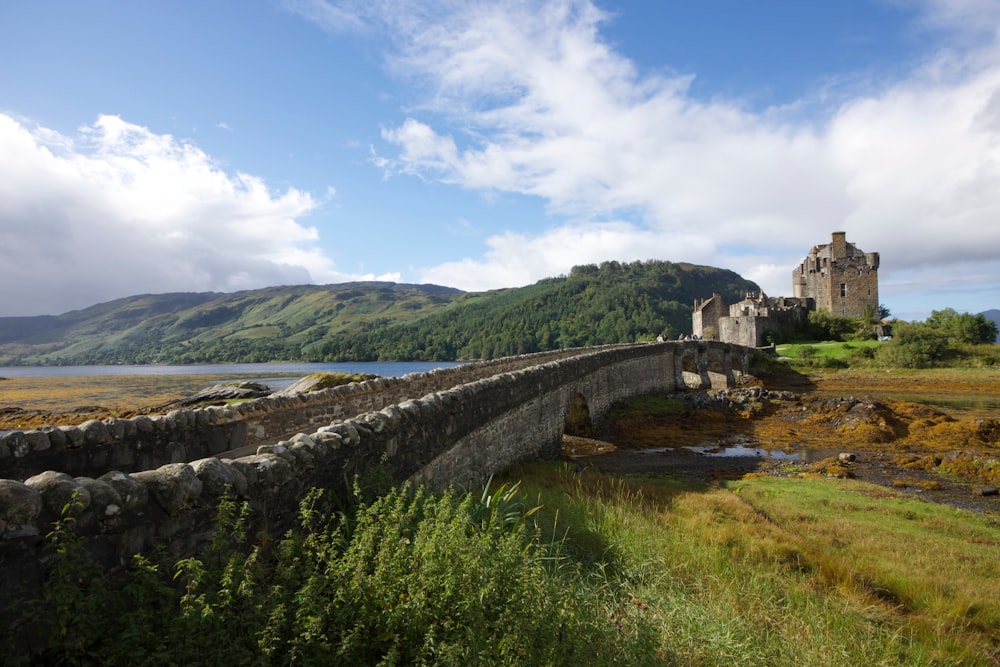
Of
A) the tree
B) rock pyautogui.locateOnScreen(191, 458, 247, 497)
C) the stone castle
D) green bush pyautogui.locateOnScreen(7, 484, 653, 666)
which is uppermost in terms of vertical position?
the stone castle

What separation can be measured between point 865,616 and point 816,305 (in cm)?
7658

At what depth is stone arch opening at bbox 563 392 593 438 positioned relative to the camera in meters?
21.6

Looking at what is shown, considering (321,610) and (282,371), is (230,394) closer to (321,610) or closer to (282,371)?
(321,610)

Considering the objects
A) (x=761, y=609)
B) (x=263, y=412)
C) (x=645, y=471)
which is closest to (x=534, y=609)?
(x=761, y=609)

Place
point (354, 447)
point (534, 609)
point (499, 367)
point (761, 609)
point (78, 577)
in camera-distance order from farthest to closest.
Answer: point (499, 367) → point (354, 447) → point (761, 609) → point (534, 609) → point (78, 577)

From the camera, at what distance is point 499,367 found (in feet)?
76.3

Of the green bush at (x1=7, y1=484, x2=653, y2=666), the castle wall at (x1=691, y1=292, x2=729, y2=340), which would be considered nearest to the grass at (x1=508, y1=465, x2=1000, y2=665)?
the green bush at (x1=7, y1=484, x2=653, y2=666)

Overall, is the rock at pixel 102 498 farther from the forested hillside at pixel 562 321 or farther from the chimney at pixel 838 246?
the forested hillside at pixel 562 321

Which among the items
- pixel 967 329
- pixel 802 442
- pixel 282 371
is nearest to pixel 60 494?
pixel 802 442

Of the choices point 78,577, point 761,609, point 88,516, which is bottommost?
point 761,609

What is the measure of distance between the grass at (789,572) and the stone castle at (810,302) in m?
52.7

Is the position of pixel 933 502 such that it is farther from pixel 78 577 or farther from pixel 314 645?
pixel 78 577

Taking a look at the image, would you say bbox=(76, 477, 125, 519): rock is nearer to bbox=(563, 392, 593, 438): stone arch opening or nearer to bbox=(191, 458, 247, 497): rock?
bbox=(191, 458, 247, 497): rock

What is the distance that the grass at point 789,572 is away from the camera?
4809 mm
